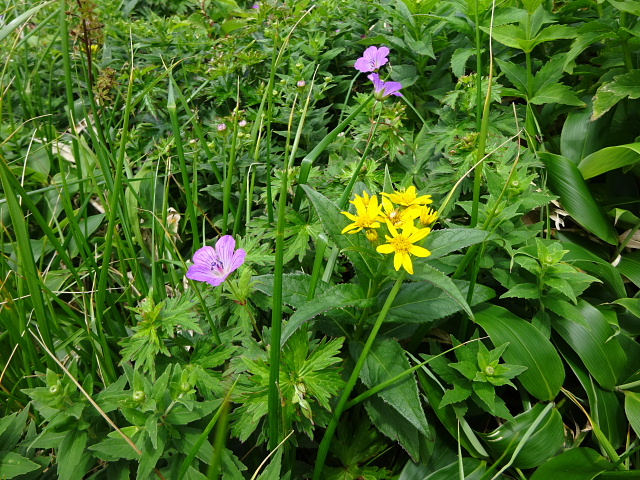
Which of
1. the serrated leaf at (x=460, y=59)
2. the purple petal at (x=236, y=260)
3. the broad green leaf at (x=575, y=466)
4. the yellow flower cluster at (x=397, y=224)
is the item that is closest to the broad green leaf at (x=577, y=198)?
the serrated leaf at (x=460, y=59)

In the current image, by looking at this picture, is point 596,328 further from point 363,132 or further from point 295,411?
point 363,132

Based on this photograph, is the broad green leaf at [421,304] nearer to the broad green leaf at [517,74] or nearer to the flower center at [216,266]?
the flower center at [216,266]

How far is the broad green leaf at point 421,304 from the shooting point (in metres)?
0.95

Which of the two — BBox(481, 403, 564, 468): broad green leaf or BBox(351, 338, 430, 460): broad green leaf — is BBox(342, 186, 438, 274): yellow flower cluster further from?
BBox(481, 403, 564, 468): broad green leaf

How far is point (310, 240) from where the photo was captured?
1.31m

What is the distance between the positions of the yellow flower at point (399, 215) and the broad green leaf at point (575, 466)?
64 centimetres

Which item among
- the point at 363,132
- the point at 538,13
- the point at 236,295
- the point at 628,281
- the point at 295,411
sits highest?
the point at 538,13

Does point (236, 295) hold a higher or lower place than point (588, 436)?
higher

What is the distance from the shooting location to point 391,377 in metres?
0.93

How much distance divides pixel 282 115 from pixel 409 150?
511 millimetres

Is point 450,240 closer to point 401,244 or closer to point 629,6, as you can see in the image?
point 401,244

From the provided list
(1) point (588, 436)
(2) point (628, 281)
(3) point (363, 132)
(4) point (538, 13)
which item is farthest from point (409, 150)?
(1) point (588, 436)

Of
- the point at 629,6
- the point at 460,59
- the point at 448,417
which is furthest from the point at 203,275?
the point at 629,6

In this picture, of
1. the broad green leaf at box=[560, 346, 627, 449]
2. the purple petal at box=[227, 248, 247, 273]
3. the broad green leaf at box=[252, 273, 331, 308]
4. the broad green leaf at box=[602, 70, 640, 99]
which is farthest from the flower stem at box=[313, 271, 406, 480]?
the broad green leaf at box=[602, 70, 640, 99]
